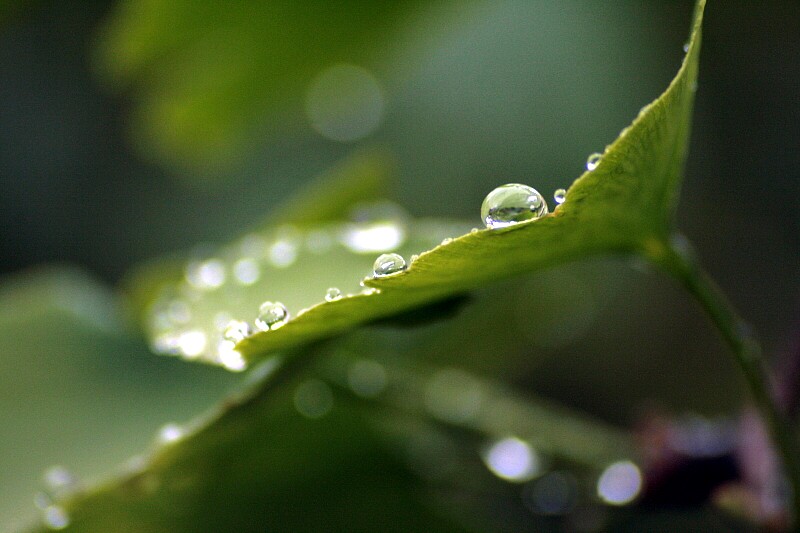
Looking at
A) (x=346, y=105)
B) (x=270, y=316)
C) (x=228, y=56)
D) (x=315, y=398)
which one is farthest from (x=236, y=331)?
(x=346, y=105)

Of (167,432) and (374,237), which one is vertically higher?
(374,237)

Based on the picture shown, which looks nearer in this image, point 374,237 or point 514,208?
point 514,208

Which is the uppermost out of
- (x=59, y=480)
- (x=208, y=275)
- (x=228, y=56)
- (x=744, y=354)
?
(x=228, y=56)

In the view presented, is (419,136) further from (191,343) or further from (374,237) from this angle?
(191,343)

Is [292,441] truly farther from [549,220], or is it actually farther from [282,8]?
[282,8]

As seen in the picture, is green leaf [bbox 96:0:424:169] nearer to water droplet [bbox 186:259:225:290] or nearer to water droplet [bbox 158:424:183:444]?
water droplet [bbox 186:259:225:290]

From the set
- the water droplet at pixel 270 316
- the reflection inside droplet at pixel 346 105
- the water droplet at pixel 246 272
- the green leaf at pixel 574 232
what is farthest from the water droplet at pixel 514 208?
the reflection inside droplet at pixel 346 105

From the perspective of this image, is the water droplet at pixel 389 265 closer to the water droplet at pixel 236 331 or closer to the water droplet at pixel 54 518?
the water droplet at pixel 236 331
